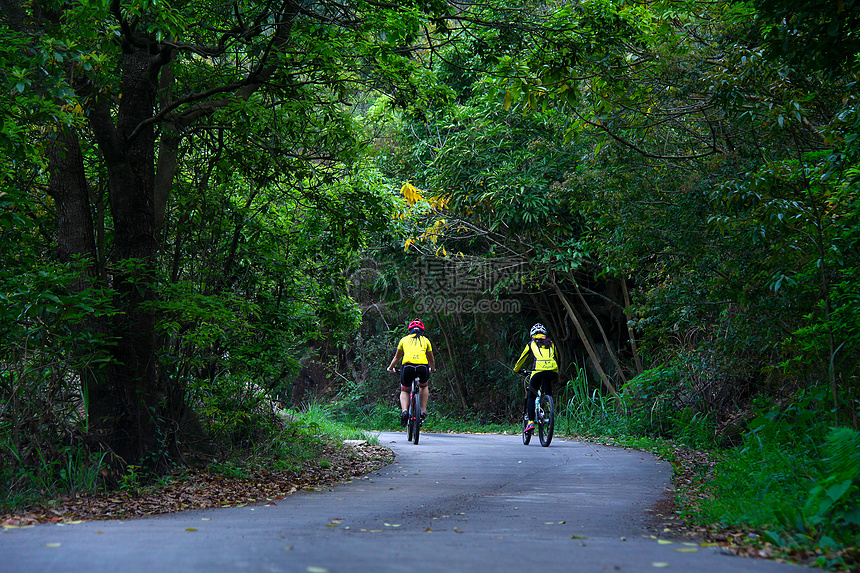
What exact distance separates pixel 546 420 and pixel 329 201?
5.49 meters

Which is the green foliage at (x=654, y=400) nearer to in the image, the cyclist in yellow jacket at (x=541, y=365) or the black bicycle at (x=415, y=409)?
the cyclist in yellow jacket at (x=541, y=365)

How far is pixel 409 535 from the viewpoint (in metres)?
5.18

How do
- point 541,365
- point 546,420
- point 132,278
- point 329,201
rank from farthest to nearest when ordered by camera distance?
point 541,365, point 546,420, point 329,201, point 132,278

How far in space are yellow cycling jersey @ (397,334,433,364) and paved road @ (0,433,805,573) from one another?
14.0 ft

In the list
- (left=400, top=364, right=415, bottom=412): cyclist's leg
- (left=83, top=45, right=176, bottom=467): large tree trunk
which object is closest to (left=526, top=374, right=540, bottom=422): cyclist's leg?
(left=400, top=364, right=415, bottom=412): cyclist's leg

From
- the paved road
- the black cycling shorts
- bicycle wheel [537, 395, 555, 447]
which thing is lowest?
the paved road

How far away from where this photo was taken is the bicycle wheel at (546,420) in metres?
12.7

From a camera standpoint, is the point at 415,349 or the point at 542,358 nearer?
the point at 542,358

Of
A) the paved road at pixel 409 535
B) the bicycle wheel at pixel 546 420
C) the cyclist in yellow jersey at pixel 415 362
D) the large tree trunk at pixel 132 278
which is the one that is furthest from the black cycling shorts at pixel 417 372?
the large tree trunk at pixel 132 278

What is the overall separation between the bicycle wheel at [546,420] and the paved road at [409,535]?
3553 millimetres

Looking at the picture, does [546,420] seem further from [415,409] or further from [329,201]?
[329,201]

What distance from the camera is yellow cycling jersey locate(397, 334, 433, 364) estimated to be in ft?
43.5

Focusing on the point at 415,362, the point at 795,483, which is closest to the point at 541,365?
the point at 415,362

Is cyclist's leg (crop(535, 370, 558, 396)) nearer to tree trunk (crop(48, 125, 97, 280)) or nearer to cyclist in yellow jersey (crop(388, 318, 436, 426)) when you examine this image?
cyclist in yellow jersey (crop(388, 318, 436, 426))
